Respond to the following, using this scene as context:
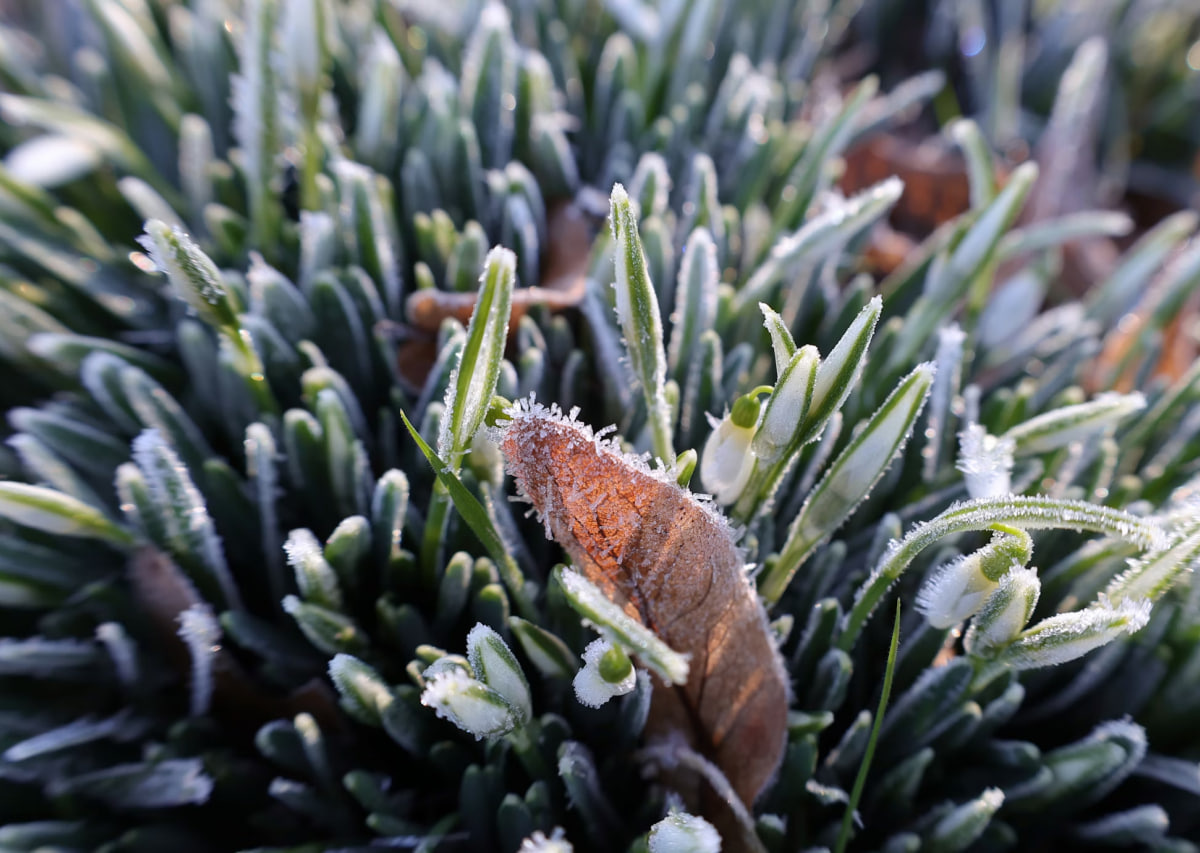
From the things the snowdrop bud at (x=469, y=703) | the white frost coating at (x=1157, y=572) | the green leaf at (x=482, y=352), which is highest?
the green leaf at (x=482, y=352)

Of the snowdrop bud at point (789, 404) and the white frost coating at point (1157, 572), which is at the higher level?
the snowdrop bud at point (789, 404)

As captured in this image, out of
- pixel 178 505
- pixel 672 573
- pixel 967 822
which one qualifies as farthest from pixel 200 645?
pixel 967 822

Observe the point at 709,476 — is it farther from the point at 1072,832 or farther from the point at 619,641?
the point at 1072,832

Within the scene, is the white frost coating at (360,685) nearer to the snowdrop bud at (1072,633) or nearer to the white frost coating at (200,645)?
the white frost coating at (200,645)

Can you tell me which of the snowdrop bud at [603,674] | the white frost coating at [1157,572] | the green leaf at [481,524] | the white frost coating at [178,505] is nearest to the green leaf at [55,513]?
the white frost coating at [178,505]

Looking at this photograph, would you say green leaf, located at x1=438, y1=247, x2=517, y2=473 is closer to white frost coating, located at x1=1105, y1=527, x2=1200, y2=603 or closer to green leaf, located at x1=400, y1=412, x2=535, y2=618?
green leaf, located at x1=400, y1=412, x2=535, y2=618

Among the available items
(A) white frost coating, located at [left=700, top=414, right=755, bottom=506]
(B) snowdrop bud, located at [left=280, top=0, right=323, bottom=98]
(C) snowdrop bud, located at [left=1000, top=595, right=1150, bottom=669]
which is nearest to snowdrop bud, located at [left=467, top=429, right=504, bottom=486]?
(A) white frost coating, located at [left=700, top=414, right=755, bottom=506]
